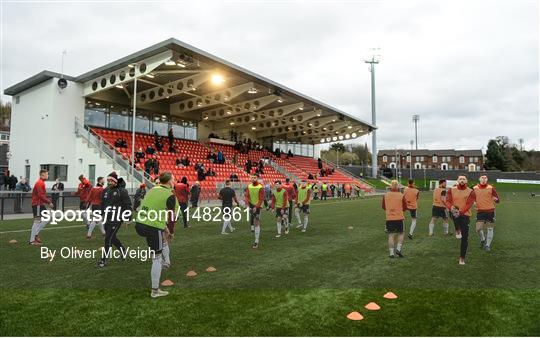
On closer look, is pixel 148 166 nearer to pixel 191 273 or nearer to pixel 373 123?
pixel 191 273

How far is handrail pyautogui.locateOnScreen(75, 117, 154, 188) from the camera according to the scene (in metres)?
24.1

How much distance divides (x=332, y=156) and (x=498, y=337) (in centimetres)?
10940

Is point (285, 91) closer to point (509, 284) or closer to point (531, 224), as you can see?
point (531, 224)

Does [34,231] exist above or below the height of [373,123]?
below

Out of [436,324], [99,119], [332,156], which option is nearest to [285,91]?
[99,119]

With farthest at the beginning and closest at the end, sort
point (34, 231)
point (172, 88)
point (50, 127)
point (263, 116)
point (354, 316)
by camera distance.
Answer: point (263, 116)
point (172, 88)
point (50, 127)
point (34, 231)
point (354, 316)

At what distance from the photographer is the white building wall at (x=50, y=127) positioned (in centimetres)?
2703

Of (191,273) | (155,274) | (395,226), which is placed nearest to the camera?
(155,274)

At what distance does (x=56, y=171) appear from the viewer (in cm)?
2719

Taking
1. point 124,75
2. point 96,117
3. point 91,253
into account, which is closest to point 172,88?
point 124,75

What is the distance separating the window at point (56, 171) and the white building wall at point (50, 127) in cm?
27

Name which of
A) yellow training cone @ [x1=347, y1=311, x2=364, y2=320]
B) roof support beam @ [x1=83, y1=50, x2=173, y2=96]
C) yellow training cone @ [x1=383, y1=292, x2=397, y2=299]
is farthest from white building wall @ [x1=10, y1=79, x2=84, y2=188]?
yellow training cone @ [x1=347, y1=311, x2=364, y2=320]

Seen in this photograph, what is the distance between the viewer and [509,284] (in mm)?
6902

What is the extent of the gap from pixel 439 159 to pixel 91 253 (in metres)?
113
